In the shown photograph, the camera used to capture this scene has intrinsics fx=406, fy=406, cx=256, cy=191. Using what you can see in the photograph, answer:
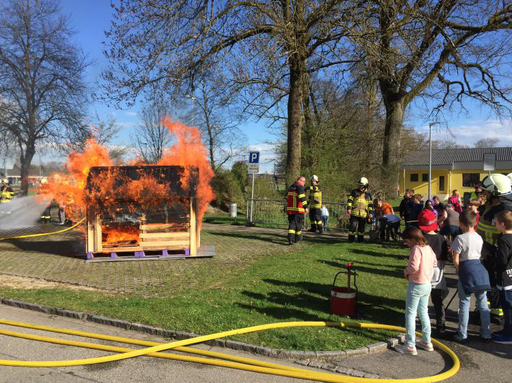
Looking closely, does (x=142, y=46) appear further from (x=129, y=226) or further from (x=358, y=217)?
(x=358, y=217)

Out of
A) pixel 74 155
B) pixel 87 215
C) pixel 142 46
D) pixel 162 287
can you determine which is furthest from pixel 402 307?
pixel 142 46

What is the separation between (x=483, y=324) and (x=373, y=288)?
2.31 metres

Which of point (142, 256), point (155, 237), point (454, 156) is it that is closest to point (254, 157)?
point (155, 237)

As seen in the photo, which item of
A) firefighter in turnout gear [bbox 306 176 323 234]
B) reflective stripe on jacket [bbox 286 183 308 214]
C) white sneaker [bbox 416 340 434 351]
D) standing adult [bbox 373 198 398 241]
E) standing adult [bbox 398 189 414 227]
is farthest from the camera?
firefighter in turnout gear [bbox 306 176 323 234]

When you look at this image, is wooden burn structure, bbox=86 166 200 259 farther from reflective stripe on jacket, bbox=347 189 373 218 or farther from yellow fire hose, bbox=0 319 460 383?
reflective stripe on jacket, bbox=347 189 373 218

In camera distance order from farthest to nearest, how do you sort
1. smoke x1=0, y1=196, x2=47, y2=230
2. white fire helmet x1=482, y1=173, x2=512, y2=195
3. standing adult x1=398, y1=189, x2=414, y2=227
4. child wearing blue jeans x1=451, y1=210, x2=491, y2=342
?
1. smoke x1=0, y1=196, x2=47, y2=230
2. standing adult x1=398, y1=189, x2=414, y2=227
3. white fire helmet x1=482, y1=173, x2=512, y2=195
4. child wearing blue jeans x1=451, y1=210, x2=491, y2=342

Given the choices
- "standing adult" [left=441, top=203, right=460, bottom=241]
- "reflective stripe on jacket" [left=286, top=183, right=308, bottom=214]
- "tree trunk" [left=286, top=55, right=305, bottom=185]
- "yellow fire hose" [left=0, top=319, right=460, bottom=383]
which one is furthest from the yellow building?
"yellow fire hose" [left=0, top=319, right=460, bottom=383]

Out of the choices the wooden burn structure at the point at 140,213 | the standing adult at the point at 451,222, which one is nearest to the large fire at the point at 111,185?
the wooden burn structure at the point at 140,213

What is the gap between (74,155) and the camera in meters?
9.78

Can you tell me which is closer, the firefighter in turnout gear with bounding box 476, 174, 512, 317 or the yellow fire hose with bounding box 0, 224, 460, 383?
the yellow fire hose with bounding box 0, 224, 460, 383

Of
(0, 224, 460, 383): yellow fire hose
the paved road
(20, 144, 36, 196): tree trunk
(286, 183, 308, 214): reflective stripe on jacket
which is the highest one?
(20, 144, 36, 196): tree trunk

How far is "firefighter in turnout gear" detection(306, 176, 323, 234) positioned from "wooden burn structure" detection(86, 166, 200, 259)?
5326 mm

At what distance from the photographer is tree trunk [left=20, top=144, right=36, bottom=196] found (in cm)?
2042

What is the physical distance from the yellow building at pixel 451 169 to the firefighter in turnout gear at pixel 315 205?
1349 inches
